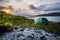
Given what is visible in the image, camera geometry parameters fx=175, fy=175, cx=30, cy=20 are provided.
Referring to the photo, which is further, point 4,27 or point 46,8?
point 46,8

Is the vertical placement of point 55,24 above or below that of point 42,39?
above

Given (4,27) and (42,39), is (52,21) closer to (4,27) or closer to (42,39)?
(42,39)

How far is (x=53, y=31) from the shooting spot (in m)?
2.56

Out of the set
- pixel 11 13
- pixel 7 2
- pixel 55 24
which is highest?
pixel 7 2

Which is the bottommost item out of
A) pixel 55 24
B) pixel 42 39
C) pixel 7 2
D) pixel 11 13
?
pixel 42 39

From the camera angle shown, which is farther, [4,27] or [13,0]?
[13,0]

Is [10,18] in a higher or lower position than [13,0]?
lower

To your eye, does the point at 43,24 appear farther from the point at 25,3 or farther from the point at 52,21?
the point at 25,3

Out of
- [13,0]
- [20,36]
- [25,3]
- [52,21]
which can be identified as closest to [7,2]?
[13,0]

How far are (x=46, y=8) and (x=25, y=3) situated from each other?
33cm

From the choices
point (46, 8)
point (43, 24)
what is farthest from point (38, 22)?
point (46, 8)

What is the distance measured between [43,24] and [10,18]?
1.62ft

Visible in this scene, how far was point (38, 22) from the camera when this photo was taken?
2.59 metres

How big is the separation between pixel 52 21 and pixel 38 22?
0.21 meters
